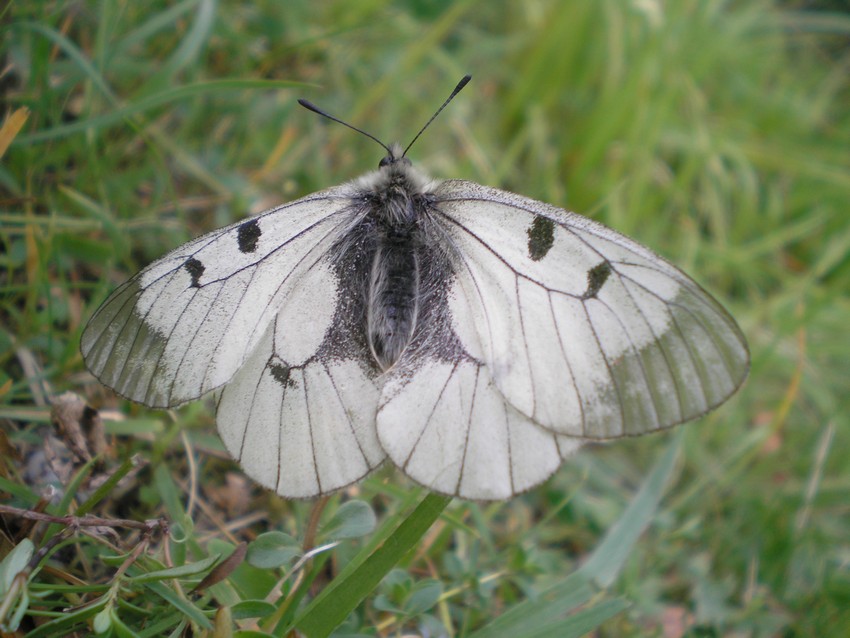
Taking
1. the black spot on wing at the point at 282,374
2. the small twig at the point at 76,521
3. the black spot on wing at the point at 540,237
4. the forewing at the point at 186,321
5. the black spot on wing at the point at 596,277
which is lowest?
the small twig at the point at 76,521

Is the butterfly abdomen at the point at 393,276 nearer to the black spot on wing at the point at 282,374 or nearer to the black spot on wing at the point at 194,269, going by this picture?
the black spot on wing at the point at 282,374

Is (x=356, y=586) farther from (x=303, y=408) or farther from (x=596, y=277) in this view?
(x=596, y=277)

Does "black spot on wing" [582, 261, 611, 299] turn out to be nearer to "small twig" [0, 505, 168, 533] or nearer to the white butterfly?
the white butterfly

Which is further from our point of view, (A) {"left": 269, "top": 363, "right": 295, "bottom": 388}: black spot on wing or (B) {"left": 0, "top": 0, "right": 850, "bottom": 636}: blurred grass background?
(B) {"left": 0, "top": 0, "right": 850, "bottom": 636}: blurred grass background

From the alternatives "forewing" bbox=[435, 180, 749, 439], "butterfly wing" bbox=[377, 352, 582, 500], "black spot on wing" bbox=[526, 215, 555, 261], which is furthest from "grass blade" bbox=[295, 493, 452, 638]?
"black spot on wing" bbox=[526, 215, 555, 261]

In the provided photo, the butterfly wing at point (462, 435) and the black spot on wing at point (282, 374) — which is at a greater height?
the black spot on wing at point (282, 374)

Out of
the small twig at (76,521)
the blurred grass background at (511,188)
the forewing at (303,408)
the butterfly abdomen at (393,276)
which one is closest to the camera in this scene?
the small twig at (76,521)

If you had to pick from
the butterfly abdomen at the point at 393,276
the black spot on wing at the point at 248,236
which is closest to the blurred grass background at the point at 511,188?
the butterfly abdomen at the point at 393,276
